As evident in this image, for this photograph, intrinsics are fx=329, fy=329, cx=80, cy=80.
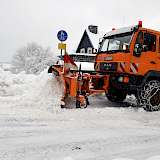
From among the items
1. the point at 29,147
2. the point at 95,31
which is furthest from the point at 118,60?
the point at 95,31

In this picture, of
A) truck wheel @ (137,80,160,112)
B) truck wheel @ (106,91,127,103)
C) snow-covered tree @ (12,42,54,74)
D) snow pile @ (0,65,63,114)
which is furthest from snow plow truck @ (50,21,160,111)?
snow-covered tree @ (12,42,54,74)

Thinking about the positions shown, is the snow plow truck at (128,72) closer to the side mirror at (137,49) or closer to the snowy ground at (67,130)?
the side mirror at (137,49)

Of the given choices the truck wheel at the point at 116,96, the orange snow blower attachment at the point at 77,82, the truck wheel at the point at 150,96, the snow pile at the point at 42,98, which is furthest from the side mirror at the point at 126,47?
the truck wheel at the point at 116,96

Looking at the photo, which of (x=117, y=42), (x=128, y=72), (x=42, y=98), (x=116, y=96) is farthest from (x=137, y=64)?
(x=42, y=98)

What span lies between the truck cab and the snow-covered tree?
41.8 m

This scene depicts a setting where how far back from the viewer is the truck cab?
9242mm

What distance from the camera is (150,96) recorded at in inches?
374

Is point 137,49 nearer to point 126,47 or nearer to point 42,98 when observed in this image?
point 126,47

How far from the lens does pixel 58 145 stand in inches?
205

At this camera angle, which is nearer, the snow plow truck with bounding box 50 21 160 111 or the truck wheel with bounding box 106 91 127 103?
the snow plow truck with bounding box 50 21 160 111

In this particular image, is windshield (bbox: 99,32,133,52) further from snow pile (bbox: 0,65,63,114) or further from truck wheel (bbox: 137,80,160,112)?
snow pile (bbox: 0,65,63,114)

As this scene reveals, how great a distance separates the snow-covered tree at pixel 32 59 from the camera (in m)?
52.3

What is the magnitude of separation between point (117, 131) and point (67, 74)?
3151 millimetres

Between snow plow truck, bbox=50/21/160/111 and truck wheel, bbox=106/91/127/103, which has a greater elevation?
snow plow truck, bbox=50/21/160/111
